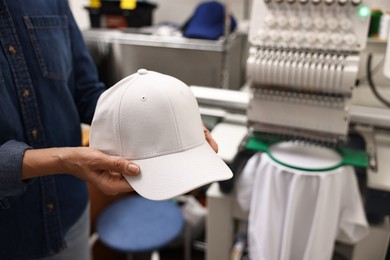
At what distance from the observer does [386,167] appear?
1130 mm

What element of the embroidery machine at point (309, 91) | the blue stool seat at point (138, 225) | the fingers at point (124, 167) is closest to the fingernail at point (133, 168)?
the fingers at point (124, 167)

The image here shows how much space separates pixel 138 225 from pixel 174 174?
1.21m

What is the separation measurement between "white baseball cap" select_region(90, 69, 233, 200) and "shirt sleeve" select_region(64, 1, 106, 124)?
11.1 inches

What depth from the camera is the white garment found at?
1053mm

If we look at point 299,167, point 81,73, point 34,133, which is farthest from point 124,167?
point 299,167

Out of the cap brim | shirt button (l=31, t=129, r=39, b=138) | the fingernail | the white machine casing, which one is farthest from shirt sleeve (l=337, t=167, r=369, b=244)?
shirt button (l=31, t=129, r=39, b=138)

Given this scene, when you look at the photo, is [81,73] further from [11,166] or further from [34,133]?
[11,166]

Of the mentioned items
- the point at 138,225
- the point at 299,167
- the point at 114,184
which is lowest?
the point at 138,225

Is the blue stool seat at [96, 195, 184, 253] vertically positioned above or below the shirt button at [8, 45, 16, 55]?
below

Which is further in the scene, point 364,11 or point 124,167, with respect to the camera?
point 364,11

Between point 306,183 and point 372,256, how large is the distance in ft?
0.84

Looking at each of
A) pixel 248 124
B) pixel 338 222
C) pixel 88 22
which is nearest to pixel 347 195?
pixel 338 222

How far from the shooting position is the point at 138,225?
5.63 feet

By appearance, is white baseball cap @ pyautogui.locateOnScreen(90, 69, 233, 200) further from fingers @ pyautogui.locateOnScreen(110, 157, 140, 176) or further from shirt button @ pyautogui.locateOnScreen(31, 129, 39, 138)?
shirt button @ pyautogui.locateOnScreen(31, 129, 39, 138)
